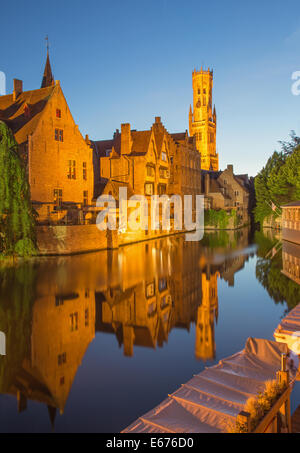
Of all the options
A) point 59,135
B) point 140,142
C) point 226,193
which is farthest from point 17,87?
point 226,193

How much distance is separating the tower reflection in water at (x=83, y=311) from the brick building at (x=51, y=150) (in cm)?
1004

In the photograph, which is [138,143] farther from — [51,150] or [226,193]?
[226,193]

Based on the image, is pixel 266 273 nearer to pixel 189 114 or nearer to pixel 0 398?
pixel 0 398

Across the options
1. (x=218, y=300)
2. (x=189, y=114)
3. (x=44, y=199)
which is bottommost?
(x=218, y=300)

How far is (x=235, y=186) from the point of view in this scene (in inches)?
3278

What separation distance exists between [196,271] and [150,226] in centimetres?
2580

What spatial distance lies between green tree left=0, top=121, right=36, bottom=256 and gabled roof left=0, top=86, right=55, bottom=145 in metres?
12.8

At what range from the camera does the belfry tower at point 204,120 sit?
143000mm

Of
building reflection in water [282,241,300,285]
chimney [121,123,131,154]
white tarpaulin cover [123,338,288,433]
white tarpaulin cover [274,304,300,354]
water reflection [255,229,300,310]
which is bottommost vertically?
water reflection [255,229,300,310]

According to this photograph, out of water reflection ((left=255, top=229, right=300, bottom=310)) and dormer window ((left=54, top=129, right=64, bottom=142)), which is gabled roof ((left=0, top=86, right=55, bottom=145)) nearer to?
dormer window ((left=54, top=129, right=64, bottom=142))

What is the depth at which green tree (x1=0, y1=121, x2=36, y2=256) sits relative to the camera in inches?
979

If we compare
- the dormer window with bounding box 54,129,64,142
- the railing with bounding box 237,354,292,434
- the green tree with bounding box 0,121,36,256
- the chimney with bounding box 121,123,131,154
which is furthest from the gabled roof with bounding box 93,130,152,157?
the railing with bounding box 237,354,292,434

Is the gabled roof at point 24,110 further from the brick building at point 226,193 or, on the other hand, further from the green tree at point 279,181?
the brick building at point 226,193
